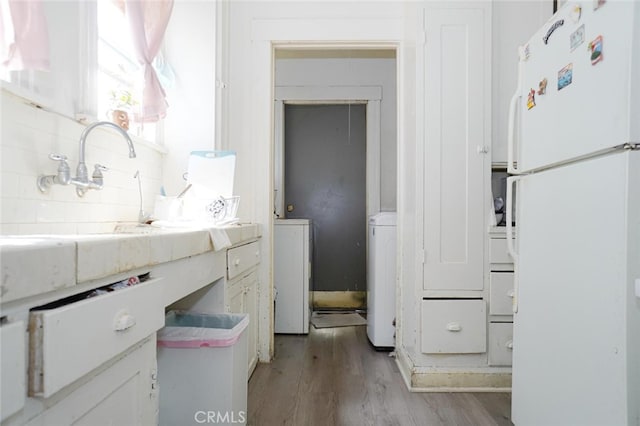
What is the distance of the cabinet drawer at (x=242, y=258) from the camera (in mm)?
1675

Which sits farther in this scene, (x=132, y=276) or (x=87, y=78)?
(x=87, y=78)

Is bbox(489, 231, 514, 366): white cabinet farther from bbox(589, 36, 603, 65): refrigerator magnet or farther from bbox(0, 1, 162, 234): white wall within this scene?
bbox(0, 1, 162, 234): white wall

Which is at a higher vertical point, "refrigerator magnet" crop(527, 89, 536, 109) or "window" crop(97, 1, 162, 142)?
"window" crop(97, 1, 162, 142)

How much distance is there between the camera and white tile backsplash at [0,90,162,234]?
111cm

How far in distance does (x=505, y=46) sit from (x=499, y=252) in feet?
3.98

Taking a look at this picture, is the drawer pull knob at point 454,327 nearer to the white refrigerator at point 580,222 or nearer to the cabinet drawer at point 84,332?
the white refrigerator at point 580,222

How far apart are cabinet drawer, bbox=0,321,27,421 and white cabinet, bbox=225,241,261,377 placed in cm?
108

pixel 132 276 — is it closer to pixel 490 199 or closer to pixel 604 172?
pixel 604 172

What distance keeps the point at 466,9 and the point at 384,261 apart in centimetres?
161

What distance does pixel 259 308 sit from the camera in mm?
2385

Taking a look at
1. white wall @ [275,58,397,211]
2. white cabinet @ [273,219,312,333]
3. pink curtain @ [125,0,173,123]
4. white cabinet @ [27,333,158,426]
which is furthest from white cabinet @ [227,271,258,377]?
white wall @ [275,58,397,211]

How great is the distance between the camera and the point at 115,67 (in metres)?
1.82

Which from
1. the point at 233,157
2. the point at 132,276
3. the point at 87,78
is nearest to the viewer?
the point at 132,276

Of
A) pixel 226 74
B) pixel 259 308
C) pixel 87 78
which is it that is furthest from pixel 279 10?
pixel 259 308
